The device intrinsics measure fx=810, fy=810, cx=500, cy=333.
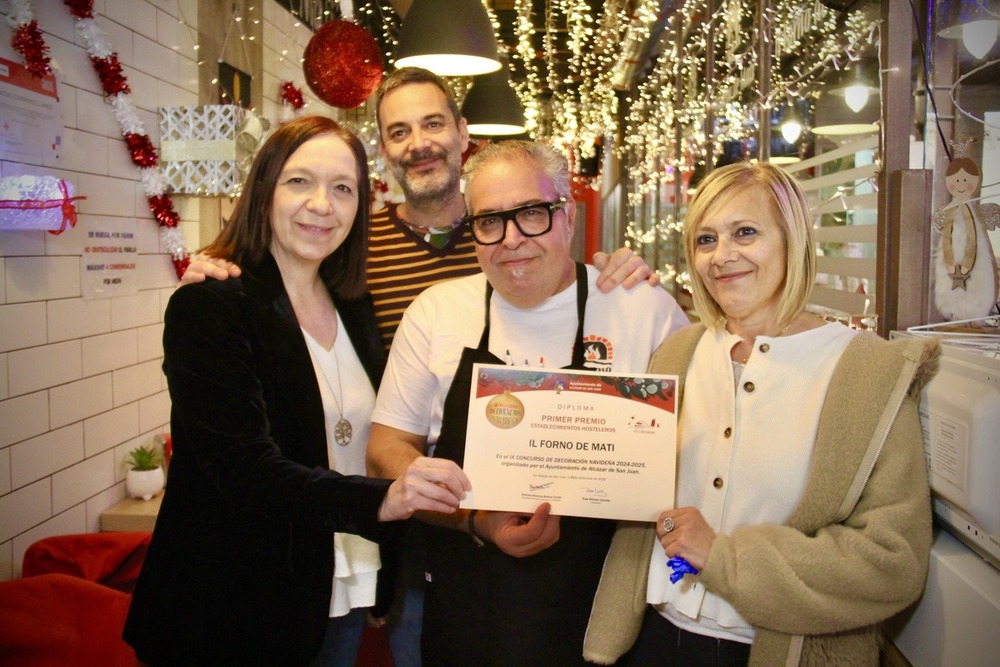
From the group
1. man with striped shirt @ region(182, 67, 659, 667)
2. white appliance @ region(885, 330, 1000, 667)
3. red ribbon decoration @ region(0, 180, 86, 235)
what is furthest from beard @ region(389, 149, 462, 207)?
white appliance @ region(885, 330, 1000, 667)

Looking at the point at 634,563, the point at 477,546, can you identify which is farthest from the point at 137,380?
the point at 634,563

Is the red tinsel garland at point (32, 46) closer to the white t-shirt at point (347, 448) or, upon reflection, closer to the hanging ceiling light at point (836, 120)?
the white t-shirt at point (347, 448)

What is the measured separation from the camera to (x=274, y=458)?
5.66 ft

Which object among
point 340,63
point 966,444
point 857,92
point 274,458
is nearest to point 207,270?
point 274,458

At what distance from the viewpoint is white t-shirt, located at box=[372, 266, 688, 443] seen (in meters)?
1.98

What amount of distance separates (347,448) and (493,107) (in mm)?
4800

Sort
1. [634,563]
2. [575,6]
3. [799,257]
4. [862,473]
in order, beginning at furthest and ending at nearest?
[575,6], [634,563], [799,257], [862,473]

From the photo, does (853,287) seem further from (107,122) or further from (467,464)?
(107,122)

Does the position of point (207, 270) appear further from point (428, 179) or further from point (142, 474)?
point (142, 474)

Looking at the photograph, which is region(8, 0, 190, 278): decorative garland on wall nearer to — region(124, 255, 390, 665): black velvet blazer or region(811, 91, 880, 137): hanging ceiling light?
region(124, 255, 390, 665): black velvet blazer

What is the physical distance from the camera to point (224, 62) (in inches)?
179

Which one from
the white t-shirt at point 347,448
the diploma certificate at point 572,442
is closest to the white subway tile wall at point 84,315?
the white t-shirt at point 347,448

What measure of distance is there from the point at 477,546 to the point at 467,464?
0.37 metres

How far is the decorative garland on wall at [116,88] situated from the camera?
2.69 meters
